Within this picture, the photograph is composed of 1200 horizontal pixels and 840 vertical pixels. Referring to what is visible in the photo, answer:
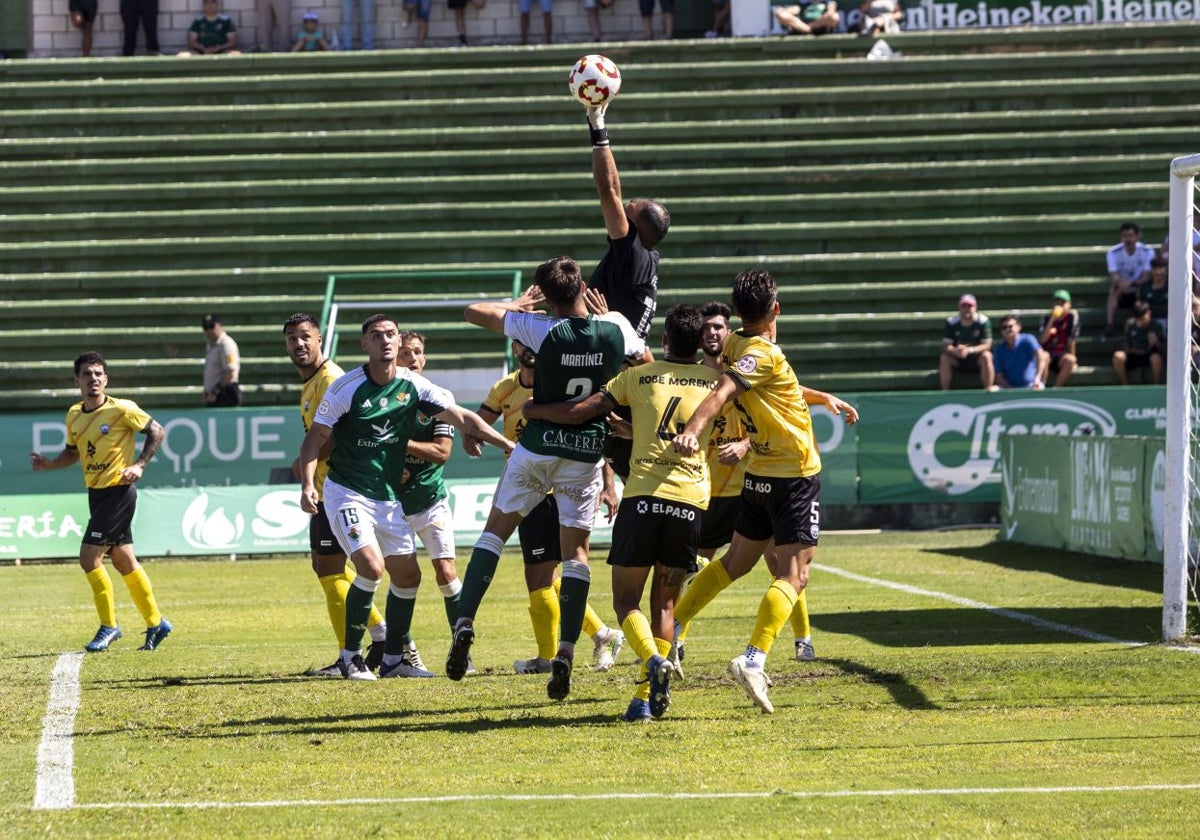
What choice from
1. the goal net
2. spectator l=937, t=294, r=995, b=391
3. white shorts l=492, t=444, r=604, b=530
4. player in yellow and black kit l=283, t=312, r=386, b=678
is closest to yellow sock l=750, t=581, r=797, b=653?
white shorts l=492, t=444, r=604, b=530

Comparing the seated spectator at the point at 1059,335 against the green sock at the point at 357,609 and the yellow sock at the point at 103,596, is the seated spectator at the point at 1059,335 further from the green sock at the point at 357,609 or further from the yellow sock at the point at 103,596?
the green sock at the point at 357,609

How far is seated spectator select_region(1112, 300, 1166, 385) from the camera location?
78.3ft

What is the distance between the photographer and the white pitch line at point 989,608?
11297 millimetres

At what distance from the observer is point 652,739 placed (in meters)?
7.72

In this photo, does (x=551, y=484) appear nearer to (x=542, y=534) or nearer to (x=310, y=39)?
(x=542, y=534)

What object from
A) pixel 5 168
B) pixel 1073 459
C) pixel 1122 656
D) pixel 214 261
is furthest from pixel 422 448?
pixel 5 168

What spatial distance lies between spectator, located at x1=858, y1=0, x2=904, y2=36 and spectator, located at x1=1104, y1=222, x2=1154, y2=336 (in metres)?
6.07

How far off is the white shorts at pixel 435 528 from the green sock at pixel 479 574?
1852 millimetres

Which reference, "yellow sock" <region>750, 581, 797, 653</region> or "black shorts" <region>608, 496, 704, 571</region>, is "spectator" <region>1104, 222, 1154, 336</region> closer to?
"yellow sock" <region>750, 581, 797, 653</region>

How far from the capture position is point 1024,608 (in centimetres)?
1348

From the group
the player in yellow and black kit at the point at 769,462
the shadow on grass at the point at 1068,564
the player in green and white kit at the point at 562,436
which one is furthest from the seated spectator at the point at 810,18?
the player in green and white kit at the point at 562,436

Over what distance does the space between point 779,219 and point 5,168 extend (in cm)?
1256

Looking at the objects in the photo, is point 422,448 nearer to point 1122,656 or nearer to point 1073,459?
point 1122,656

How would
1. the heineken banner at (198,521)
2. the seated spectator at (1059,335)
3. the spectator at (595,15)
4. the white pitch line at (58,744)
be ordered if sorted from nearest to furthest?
the white pitch line at (58,744) → the heineken banner at (198,521) → the seated spectator at (1059,335) → the spectator at (595,15)
